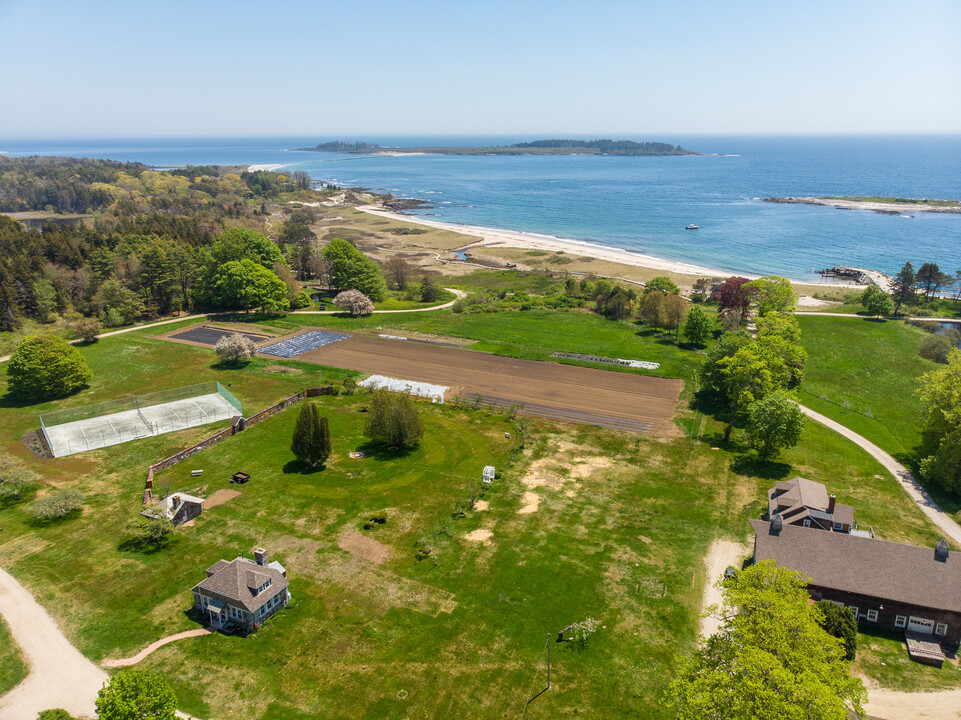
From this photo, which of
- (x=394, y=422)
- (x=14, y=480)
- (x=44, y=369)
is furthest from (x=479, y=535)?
(x=44, y=369)

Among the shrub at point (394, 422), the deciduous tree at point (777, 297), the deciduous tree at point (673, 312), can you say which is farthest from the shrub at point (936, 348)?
the shrub at point (394, 422)

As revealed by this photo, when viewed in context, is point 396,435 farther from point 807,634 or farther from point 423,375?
point 807,634

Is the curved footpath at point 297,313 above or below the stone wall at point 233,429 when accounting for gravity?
above

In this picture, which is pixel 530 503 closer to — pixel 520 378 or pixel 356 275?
pixel 520 378

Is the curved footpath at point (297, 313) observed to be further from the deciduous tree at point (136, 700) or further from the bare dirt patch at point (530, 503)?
the deciduous tree at point (136, 700)

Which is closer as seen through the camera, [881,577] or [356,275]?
[881,577]

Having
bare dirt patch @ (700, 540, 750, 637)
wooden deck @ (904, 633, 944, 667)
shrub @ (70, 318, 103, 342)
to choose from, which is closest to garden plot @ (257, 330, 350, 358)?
shrub @ (70, 318, 103, 342)
